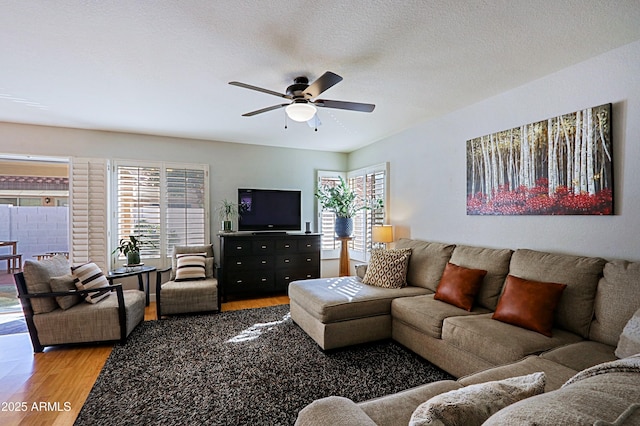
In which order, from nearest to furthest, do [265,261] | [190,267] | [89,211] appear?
[190,267] < [89,211] < [265,261]

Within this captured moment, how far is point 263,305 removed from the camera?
4613 millimetres

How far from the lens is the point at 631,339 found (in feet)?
5.73

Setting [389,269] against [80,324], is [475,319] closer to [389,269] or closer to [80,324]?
[389,269]

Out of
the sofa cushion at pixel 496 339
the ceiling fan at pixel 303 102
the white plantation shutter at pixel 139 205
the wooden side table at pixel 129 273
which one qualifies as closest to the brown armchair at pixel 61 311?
the wooden side table at pixel 129 273

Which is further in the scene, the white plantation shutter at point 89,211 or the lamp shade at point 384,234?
the lamp shade at point 384,234

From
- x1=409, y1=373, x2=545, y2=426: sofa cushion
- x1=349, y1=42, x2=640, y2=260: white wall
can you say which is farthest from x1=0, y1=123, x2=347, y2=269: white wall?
x1=409, y1=373, x2=545, y2=426: sofa cushion

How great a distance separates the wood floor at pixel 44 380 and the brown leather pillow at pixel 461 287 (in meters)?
3.03

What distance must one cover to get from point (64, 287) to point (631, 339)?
15.0ft

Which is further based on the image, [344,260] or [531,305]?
[344,260]

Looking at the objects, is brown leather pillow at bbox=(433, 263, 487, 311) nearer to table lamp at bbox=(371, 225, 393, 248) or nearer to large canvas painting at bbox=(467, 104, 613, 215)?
large canvas painting at bbox=(467, 104, 613, 215)

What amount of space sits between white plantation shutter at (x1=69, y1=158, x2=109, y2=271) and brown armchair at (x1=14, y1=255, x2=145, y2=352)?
1357 mm

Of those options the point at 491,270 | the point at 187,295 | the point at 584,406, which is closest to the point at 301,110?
the point at 491,270

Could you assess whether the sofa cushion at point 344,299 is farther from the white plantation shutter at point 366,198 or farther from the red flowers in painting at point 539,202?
the white plantation shutter at point 366,198

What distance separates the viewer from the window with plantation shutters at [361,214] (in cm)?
517
